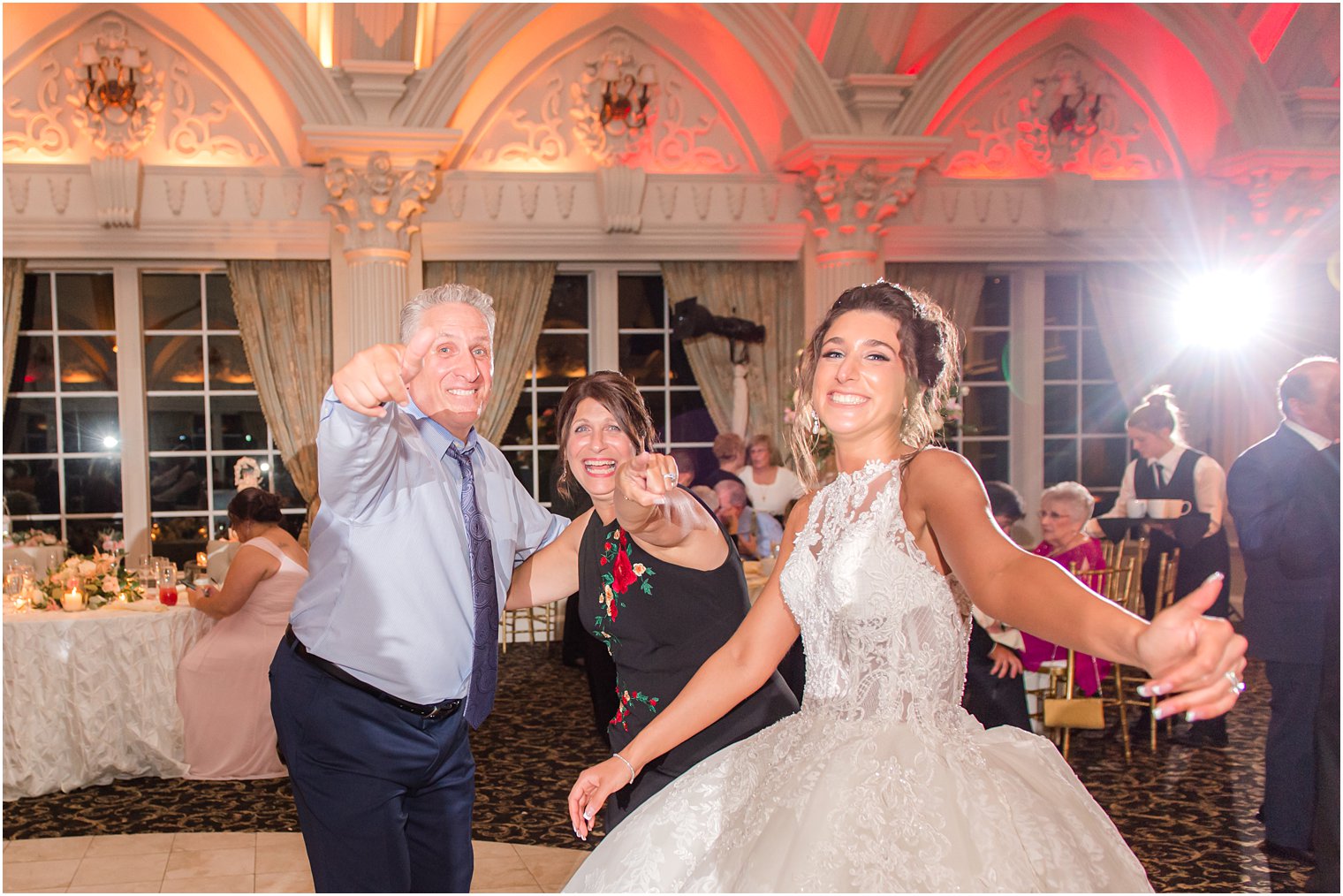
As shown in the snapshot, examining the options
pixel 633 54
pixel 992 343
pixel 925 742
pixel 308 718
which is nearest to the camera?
pixel 925 742

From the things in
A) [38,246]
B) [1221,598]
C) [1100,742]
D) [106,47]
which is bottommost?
[1100,742]

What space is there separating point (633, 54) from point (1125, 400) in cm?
455

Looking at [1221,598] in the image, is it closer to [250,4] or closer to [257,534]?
[257,534]

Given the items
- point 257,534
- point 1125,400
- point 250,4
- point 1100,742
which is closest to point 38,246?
point 250,4

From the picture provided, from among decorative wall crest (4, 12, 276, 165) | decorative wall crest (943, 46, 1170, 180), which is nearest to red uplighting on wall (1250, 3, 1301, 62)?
decorative wall crest (943, 46, 1170, 180)

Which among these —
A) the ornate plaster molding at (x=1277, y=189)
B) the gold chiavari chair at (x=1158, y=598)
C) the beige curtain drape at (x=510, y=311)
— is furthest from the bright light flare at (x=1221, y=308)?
the beige curtain drape at (x=510, y=311)

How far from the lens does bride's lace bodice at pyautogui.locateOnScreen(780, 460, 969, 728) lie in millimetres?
1855

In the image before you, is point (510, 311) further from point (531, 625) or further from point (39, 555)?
point (39, 555)

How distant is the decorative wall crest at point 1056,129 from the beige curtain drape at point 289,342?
15.3 feet

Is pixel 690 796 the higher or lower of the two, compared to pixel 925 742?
lower

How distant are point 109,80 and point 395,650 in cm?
673

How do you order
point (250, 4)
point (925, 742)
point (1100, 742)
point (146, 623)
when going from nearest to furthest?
point (925, 742) < point (146, 623) < point (1100, 742) < point (250, 4)

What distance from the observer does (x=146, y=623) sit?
496 cm

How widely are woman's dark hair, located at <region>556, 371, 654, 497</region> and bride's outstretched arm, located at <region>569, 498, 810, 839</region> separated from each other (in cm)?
62
